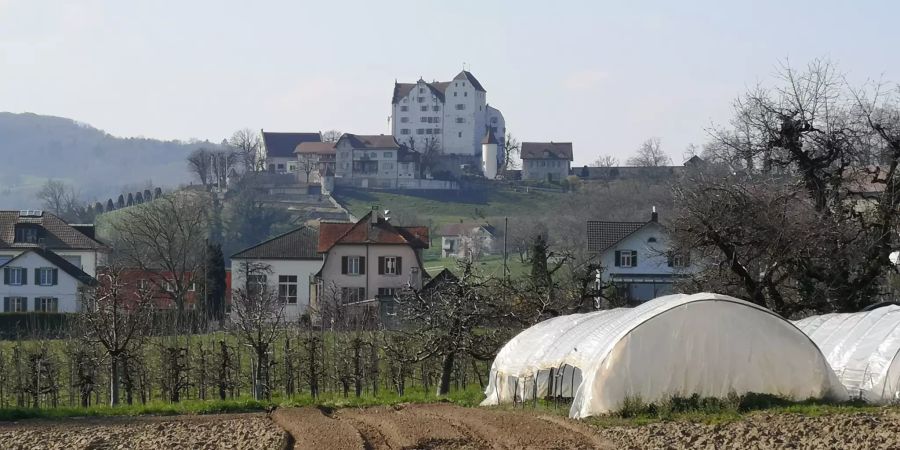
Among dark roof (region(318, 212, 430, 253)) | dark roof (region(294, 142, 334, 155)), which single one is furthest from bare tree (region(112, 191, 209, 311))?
dark roof (region(294, 142, 334, 155))

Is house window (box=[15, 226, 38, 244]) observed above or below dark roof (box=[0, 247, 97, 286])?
above

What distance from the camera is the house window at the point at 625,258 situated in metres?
73.2

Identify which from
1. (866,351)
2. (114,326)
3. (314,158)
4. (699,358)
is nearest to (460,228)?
(314,158)

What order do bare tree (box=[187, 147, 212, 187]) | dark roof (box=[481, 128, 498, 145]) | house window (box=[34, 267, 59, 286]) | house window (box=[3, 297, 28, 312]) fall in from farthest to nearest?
dark roof (box=[481, 128, 498, 145]), bare tree (box=[187, 147, 212, 187]), house window (box=[3, 297, 28, 312]), house window (box=[34, 267, 59, 286])

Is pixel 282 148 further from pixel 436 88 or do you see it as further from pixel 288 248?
pixel 288 248

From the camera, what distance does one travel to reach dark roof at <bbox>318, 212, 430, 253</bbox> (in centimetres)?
6950

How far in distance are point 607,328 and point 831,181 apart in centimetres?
1275

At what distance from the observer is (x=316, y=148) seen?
174000 mm

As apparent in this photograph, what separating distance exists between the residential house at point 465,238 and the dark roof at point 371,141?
39.9 m

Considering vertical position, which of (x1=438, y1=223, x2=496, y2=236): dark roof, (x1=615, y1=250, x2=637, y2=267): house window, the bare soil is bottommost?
the bare soil

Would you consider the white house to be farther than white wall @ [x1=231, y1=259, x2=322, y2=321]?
No

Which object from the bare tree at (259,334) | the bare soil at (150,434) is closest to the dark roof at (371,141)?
the bare tree at (259,334)

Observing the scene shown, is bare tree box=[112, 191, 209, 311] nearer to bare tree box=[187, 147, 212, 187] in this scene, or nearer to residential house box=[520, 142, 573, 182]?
bare tree box=[187, 147, 212, 187]

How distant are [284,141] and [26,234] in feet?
336
